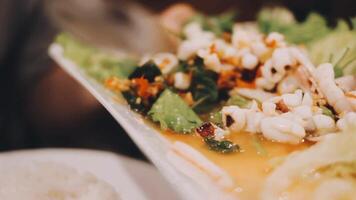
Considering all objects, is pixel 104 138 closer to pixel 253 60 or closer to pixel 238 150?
pixel 253 60

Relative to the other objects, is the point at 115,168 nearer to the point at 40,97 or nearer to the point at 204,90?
the point at 204,90

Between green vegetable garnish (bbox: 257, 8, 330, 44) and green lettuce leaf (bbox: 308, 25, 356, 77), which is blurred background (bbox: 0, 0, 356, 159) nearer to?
green vegetable garnish (bbox: 257, 8, 330, 44)

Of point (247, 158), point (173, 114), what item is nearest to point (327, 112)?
point (247, 158)

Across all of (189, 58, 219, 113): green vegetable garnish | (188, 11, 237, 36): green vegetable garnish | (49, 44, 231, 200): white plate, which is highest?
(188, 11, 237, 36): green vegetable garnish

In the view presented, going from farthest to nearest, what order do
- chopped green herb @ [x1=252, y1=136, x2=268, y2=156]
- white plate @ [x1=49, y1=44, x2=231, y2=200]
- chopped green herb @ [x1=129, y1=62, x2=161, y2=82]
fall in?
chopped green herb @ [x1=129, y1=62, x2=161, y2=82], chopped green herb @ [x1=252, y1=136, x2=268, y2=156], white plate @ [x1=49, y1=44, x2=231, y2=200]

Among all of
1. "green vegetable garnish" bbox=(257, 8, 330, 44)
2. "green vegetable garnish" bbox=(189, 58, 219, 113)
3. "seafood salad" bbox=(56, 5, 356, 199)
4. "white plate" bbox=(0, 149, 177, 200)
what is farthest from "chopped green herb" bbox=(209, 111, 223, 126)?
"green vegetable garnish" bbox=(257, 8, 330, 44)

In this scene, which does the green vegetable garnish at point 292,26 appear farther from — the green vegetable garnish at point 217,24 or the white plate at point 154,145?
the white plate at point 154,145

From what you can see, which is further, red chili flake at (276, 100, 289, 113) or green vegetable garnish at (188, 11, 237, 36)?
green vegetable garnish at (188, 11, 237, 36)
